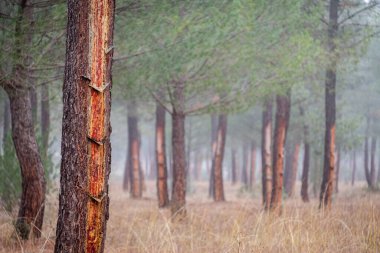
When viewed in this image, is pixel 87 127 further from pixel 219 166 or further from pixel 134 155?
pixel 134 155

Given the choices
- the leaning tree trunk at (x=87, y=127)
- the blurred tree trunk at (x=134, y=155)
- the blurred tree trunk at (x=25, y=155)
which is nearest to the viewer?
the leaning tree trunk at (x=87, y=127)

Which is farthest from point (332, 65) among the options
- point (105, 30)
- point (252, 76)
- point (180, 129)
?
point (105, 30)

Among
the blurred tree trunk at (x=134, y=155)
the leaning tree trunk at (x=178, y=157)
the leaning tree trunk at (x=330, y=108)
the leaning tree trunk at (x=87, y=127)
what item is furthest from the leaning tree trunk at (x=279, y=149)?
the leaning tree trunk at (x=87, y=127)

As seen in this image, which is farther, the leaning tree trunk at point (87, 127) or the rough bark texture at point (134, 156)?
the rough bark texture at point (134, 156)

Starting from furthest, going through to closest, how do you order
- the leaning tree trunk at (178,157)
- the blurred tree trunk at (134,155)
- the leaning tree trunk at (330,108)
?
1. the blurred tree trunk at (134,155)
2. the leaning tree trunk at (330,108)
3. the leaning tree trunk at (178,157)

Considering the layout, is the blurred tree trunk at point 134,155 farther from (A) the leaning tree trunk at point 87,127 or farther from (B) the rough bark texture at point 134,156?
(A) the leaning tree trunk at point 87,127

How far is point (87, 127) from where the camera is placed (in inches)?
126

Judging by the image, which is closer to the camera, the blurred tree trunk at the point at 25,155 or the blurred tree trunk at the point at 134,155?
the blurred tree trunk at the point at 25,155

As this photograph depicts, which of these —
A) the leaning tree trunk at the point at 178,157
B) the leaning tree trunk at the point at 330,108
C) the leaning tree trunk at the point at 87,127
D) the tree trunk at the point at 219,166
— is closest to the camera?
the leaning tree trunk at the point at 87,127

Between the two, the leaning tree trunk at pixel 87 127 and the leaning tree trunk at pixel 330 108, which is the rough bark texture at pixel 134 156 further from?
the leaning tree trunk at pixel 87 127

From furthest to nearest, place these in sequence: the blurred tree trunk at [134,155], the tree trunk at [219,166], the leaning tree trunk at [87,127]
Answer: the blurred tree trunk at [134,155] → the tree trunk at [219,166] → the leaning tree trunk at [87,127]

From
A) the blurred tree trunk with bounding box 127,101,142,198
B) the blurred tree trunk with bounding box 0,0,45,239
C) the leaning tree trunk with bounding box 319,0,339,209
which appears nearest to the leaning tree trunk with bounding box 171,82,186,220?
the leaning tree trunk with bounding box 319,0,339,209

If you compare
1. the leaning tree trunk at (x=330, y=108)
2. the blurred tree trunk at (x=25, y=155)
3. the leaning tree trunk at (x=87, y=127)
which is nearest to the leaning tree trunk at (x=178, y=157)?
the leaning tree trunk at (x=330, y=108)

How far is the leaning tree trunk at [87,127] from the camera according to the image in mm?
3203
